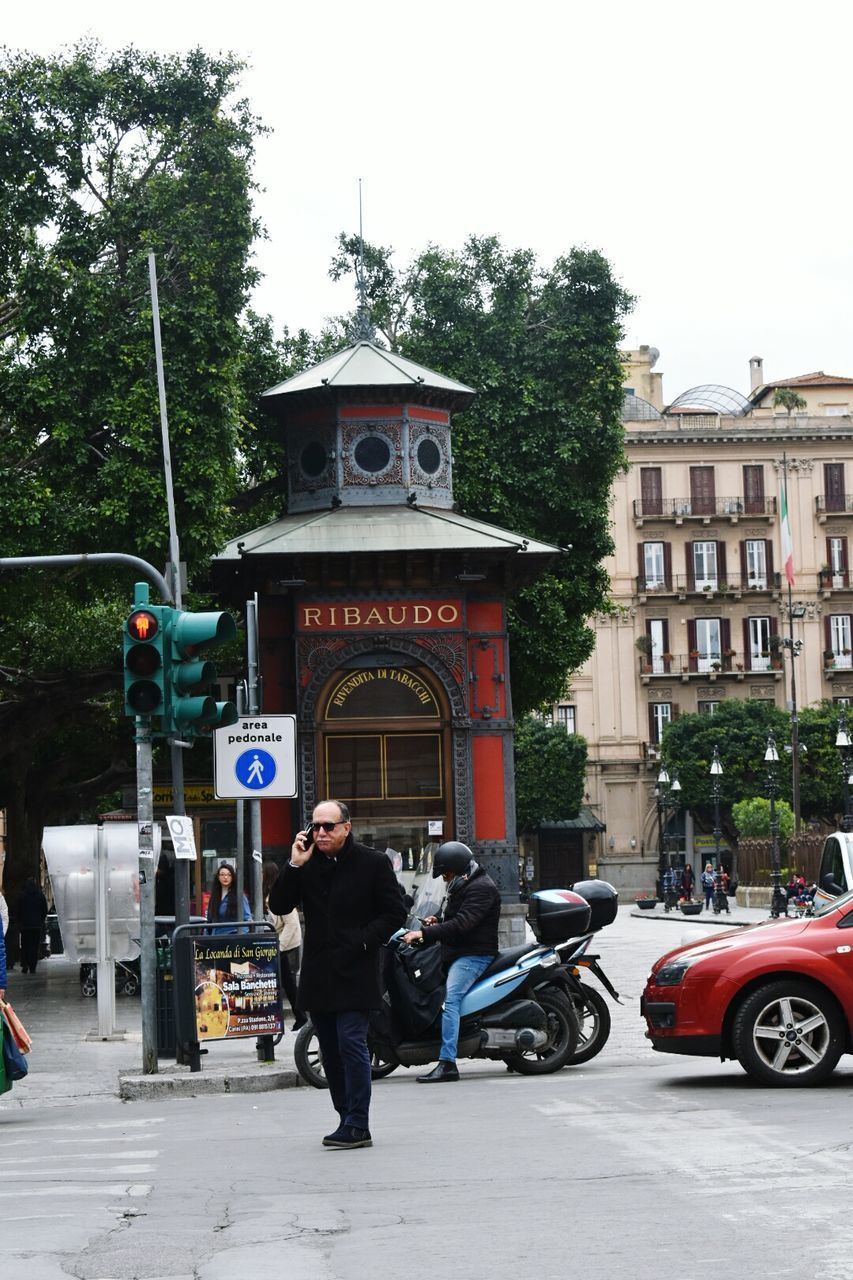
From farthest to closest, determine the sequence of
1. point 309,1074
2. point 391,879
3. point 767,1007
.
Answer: point 309,1074 → point 767,1007 → point 391,879

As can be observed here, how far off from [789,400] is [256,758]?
73948 mm

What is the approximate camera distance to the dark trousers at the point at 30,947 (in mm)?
36869

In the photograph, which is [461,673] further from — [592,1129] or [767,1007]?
[592,1129]

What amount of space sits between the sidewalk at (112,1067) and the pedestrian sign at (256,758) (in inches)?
89.4

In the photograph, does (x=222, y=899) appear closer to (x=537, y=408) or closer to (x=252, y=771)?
(x=252, y=771)

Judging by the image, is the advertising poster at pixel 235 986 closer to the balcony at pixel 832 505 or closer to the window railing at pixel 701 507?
the window railing at pixel 701 507

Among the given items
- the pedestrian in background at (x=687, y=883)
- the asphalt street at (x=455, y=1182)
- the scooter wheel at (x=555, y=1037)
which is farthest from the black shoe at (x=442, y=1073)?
the pedestrian in background at (x=687, y=883)

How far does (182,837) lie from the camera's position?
54.9ft

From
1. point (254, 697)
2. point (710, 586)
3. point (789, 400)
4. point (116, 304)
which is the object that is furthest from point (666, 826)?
point (254, 697)

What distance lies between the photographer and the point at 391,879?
10.4 metres

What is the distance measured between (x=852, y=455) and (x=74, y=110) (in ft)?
216

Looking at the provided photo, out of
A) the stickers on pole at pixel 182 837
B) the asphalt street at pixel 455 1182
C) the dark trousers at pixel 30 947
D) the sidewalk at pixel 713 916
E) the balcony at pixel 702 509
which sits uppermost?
the balcony at pixel 702 509

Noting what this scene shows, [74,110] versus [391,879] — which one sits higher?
[74,110]

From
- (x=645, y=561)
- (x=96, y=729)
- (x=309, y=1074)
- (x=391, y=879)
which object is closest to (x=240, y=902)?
(x=309, y=1074)
